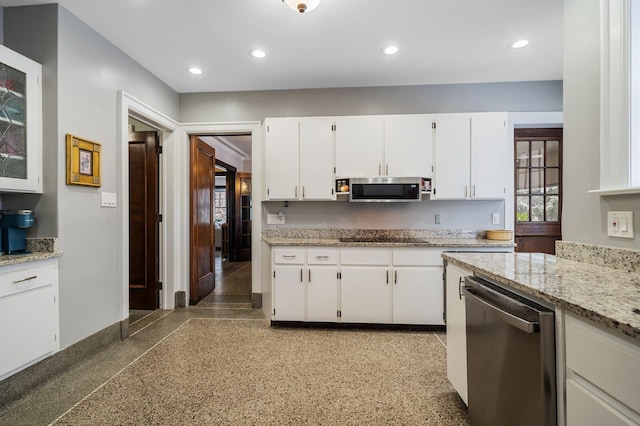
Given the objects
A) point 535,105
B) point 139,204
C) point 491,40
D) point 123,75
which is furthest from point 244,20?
point 535,105

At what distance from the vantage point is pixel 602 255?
135 cm

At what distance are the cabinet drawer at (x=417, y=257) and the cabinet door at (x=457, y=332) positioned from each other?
929mm

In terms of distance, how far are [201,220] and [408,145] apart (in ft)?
9.19

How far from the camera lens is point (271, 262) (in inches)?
110

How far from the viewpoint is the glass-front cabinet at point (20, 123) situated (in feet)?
5.78

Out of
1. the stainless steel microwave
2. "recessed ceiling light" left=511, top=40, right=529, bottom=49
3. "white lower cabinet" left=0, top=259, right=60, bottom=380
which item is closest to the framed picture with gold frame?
"white lower cabinet" left=0, top=259, right=60, bottom=380

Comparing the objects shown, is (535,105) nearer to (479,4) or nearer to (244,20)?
(479,4)

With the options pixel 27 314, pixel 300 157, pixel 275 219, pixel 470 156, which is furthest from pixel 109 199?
pixel 470 156

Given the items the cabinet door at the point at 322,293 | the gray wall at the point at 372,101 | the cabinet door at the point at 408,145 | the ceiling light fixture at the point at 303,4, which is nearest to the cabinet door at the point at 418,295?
the cabinet door at the point at 322,293

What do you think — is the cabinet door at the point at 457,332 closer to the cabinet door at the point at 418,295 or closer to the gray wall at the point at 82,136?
the cabinet door at the point at 418,295

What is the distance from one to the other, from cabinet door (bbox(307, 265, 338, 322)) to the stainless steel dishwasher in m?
1.45

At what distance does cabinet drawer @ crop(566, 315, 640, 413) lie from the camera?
26.5 inches

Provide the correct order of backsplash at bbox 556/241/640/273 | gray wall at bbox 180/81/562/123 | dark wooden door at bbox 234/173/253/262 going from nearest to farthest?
backsplash at bbox 556/241/640/273
gray wall at bbox 180/81/562/123
dark wooden door at bbox 234/173/253/262

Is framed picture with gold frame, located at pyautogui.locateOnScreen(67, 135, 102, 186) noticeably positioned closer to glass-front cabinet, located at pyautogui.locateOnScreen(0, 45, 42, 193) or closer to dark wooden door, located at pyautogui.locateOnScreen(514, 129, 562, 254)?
glass-front cabinet, located at pyautogui.locateOnScreen(0, 45, 42, 193)
